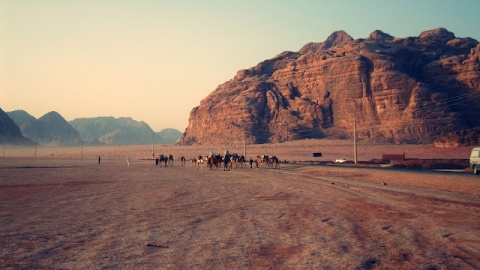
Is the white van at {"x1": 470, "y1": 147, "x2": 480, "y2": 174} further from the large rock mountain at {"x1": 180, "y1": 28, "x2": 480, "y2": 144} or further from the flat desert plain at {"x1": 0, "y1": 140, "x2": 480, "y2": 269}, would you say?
the large rock mountain at {"x1": 180, "y1": 28, "x2": 480, "y2": 144}

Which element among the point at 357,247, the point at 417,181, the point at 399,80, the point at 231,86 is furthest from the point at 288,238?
the point at 231,86

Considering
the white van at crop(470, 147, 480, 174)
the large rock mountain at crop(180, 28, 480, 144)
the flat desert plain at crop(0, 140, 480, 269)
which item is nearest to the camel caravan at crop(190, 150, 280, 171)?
the white van at crop(470, 147, 480, 174)

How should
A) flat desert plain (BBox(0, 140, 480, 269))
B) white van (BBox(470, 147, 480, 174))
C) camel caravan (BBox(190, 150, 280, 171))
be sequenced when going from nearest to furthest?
flat desert plain (BBox(0, 140, 480, 269))
white van (BBox(470, 147, 480, 174))
camel caravan (BBox(190, 150, 280, 171))

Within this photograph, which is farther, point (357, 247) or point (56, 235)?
point (56, 235)

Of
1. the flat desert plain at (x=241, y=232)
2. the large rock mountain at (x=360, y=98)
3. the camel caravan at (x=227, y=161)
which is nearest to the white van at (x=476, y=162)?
the flat desert plain at (x=241, y=232)

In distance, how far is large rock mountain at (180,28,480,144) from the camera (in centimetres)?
12900

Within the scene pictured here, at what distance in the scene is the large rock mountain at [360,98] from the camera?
12900 centimetres

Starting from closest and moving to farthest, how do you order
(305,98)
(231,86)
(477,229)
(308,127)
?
1. (477,229)
2. (308,127)
3. (305,98)
4. (231,86)

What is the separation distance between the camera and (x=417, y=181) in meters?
28.4

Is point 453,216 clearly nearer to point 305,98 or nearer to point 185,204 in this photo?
point 185,204

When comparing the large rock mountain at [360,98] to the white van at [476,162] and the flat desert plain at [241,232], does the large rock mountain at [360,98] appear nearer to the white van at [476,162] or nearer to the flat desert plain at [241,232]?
the white van at [476,162]

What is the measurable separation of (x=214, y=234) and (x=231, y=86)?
580 feet

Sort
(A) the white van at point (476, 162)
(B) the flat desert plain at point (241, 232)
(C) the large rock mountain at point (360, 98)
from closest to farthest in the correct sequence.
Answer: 1. (B) the flat desert plain at point (241, 232)
2. (A) the white van at point (476, 162)
3. (C) the large rock mountain at point (360, 98)

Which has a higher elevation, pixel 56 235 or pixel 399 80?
pixel 399 80
